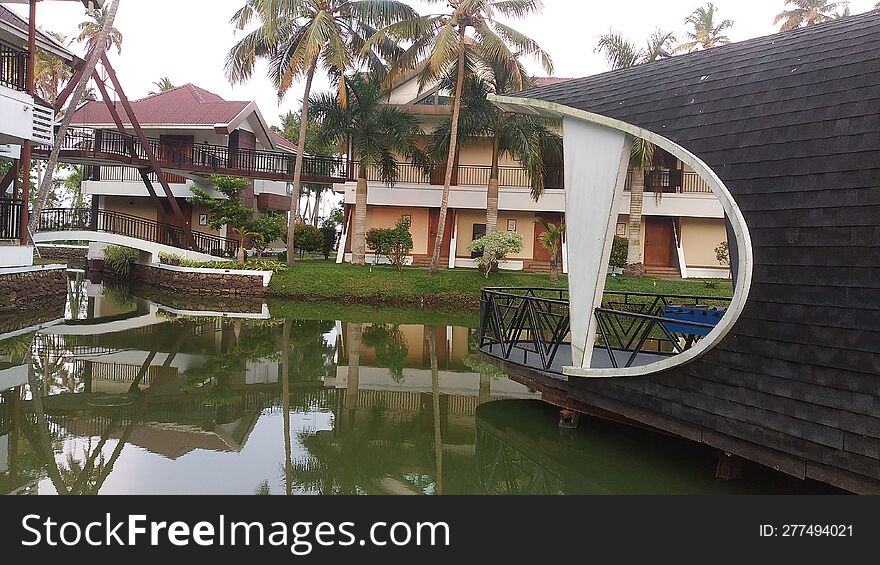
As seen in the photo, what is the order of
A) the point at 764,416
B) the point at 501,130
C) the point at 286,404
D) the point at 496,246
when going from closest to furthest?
the point at 764,416 < the point at 286,404 < the point at 496,246 < the point at 501,130

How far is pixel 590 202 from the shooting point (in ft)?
26.2

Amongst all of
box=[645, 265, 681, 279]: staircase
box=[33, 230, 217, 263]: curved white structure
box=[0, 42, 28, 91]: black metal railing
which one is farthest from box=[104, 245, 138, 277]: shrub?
box=[645, 265, 681, 279]: staircase

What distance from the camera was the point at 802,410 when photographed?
6.13 meters

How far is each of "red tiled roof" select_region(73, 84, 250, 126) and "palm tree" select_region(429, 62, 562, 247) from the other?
1118 centimetres

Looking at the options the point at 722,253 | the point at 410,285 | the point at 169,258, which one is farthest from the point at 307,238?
the point at 722,253

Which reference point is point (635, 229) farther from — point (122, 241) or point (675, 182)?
point (122, 241)

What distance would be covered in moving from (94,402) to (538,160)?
57.6 ft

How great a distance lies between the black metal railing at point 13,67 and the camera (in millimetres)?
18673

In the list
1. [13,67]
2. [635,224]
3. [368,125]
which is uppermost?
[368,125]

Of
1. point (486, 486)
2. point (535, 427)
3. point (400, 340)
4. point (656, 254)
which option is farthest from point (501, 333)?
point (656, 254)

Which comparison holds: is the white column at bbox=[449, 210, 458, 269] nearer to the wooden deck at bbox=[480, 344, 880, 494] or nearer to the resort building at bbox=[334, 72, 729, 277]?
the resort building at bbox=[334, 72, 729, 277]

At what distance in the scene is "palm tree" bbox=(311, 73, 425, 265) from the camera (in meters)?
26.3

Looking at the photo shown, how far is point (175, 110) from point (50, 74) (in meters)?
11.6
